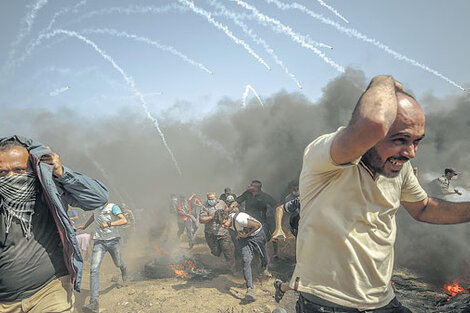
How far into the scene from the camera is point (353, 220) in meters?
1.49

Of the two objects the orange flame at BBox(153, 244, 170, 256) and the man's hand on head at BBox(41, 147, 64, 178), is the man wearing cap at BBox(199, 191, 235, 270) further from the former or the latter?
the man's hand on head at BBox(41, 147, 64, 178)

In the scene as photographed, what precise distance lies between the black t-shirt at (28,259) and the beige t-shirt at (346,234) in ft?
7.36

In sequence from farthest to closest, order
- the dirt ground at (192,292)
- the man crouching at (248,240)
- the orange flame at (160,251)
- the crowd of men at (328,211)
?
the orange flame at (160,251)
the man crouching at (248,240)
the dirt ground at (192,292)
the crowd of men at (328,211)

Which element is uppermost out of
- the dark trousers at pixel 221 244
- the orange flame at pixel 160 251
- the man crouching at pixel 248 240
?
the man crouching at pixel 248 240

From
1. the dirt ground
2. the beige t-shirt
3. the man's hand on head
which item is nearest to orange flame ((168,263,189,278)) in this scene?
the dirt ground

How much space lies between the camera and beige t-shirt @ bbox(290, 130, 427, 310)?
1.48 metres

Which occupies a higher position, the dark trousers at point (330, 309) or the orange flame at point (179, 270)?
the dark trousers at point (330, 309)

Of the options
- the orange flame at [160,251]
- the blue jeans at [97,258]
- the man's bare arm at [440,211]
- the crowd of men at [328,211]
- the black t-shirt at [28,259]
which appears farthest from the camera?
the orange flame at [160,251]

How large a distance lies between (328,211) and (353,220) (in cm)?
15

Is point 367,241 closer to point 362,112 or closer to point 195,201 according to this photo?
point 362,112

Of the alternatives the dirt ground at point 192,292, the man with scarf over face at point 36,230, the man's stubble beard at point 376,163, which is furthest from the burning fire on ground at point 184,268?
the man's stubble beard at point 376,163

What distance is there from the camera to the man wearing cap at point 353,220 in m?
1.41

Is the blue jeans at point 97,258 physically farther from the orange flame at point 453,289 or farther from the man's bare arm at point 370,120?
the orange flame at point 453,289

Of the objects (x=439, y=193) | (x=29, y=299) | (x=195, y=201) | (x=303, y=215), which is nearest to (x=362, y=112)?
(x=303, y=215)
